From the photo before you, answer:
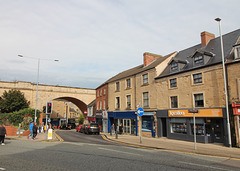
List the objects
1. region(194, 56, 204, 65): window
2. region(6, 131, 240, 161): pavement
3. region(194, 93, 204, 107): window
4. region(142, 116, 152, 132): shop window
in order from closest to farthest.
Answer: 1. region(6, 131, 240, 161): pavement
2. region(194, 93, 204, 107): window
3. region(194, 56, 204, 65): window
4. region(142, 116, 152, 132): shop window

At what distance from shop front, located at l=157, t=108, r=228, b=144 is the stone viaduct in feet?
110

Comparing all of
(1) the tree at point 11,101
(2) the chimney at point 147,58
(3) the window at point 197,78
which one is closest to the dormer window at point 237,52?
(3) the window at point 197,78

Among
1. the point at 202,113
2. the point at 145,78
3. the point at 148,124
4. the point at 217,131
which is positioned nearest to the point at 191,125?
the point at 202,113

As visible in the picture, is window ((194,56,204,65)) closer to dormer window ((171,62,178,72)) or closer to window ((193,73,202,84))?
window ((193,73,202,84))

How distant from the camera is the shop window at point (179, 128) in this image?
18969mm

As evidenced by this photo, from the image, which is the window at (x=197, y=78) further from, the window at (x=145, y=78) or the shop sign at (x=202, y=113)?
the window at (x=145, y=78)

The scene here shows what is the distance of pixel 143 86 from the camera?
24719mm

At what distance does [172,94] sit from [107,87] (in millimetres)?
15450

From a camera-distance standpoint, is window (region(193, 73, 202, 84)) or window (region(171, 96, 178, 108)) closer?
window (region(193, 73, 202, 84))

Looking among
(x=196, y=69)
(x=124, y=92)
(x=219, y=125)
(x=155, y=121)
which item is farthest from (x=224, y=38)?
(x=124, y=92)

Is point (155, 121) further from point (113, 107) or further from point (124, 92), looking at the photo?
point (113, 107)

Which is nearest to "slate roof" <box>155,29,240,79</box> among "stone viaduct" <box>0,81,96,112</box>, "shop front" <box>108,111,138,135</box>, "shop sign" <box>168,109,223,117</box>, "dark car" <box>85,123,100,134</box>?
"shop sign" <box>168,109,223,117</box>

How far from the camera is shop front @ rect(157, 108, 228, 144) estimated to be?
1609 cm

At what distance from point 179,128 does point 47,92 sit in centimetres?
3679
